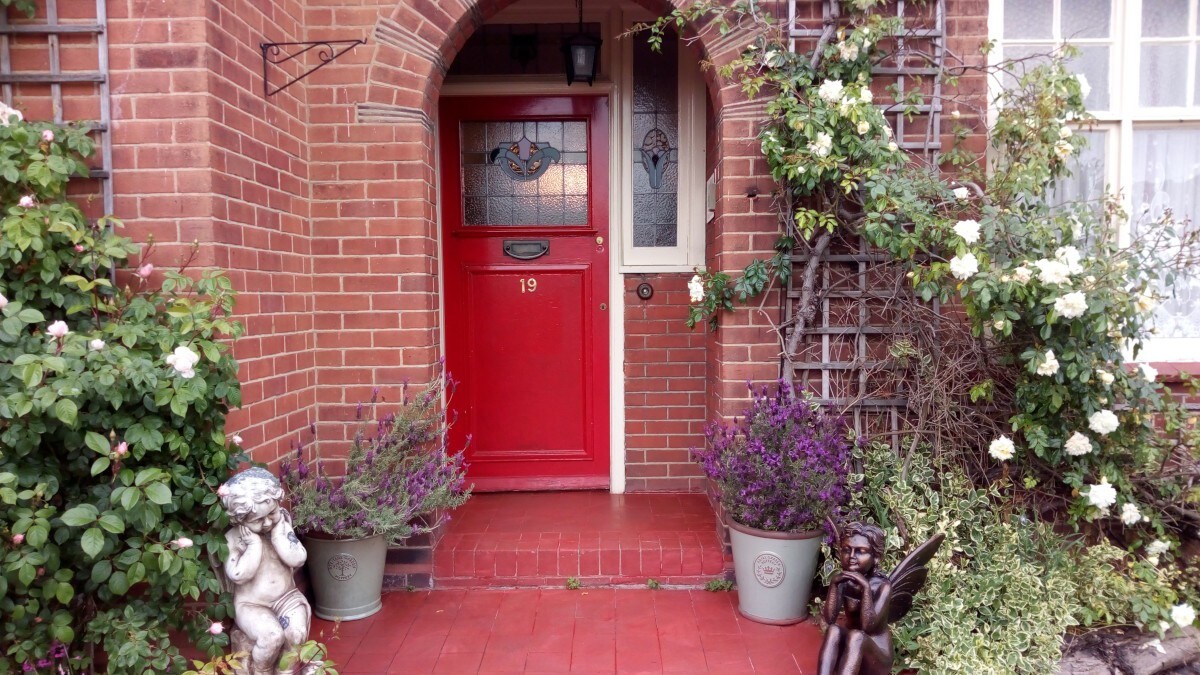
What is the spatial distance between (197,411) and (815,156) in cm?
257

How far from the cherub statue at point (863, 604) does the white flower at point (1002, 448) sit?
658 mm

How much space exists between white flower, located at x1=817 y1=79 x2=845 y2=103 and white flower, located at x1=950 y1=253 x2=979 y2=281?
845mm

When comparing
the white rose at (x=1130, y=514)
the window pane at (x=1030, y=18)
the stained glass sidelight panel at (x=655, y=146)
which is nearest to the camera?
the white rose at (x=1130, y=514)

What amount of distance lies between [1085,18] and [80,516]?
487cm

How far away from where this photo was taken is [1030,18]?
3.67 meters

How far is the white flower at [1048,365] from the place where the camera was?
276cm

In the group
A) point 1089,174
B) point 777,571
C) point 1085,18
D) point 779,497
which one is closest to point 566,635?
point 777,571

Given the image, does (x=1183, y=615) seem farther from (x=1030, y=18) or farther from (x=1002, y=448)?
(x=1030, y=18)

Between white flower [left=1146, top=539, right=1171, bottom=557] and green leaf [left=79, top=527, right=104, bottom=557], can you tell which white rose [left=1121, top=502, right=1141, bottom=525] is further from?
green leaf [left=79, top=527, right=104, bottom=557]

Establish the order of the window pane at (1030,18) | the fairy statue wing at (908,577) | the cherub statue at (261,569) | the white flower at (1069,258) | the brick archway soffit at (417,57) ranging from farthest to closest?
the window pane at (1030,18)
the brick archway soffit at (417,57)
the white flower at (1069,258)
the fairy statue wing at (908,577)
the cherub statue at (261,569)

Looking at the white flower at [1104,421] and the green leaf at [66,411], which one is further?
the white flower at [1104,421]

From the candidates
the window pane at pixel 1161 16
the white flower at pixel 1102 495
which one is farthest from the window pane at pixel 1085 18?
the white flower at pixel 1102 495

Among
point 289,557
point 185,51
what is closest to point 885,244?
point 289,557

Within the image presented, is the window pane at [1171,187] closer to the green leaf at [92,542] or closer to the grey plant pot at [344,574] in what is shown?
the grey plant pot at [344,574]
